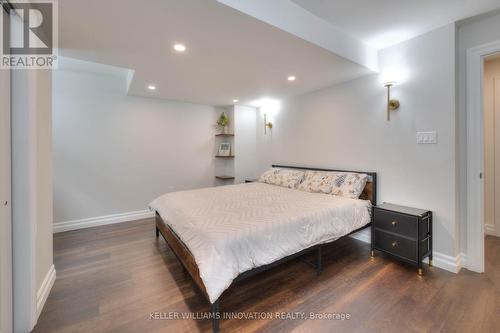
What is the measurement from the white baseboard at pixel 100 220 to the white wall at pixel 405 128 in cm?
330

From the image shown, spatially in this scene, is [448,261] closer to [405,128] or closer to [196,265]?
[405,128]

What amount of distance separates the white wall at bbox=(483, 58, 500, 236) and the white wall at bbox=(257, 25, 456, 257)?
149cm

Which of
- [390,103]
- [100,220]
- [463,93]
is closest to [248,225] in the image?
[390,103]

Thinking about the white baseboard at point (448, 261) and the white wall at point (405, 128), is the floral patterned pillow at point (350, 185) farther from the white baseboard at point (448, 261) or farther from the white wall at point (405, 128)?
the white baseboard at point (448, 261)

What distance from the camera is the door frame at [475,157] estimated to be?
2.14 metres

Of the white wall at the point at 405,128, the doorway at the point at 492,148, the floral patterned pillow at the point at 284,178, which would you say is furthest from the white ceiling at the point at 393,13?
the floral patterned pillow at the point at 284,178

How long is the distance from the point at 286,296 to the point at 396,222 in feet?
4.73

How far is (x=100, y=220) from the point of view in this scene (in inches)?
144

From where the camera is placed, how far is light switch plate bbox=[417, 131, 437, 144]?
2318 mm

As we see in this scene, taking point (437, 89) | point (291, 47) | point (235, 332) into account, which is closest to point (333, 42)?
point (291, 47)

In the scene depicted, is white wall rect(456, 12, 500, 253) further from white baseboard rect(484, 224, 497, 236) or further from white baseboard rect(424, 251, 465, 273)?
white baseboard rect(484, 224, 497, 236)

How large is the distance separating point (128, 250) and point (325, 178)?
111 inches

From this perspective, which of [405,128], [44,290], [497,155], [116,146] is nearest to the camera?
[44,290]

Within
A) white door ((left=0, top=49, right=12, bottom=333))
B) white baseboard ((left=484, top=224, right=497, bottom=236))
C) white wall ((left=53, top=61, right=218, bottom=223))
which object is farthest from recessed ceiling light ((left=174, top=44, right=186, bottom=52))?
white baseboard ((left=484, top=224, right=497, bottom=236))
